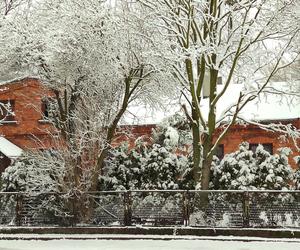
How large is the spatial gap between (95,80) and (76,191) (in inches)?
163

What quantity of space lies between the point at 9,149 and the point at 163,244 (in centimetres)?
1789

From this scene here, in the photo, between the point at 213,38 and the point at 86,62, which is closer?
the point at 213,38

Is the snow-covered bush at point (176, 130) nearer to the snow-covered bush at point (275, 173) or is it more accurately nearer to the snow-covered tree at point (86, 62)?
the snow-covered tree at point (86, 62)

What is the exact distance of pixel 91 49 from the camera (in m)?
19.2

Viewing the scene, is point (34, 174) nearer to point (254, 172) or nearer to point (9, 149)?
point (254, 172)

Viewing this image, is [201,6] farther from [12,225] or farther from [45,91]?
[12,225]

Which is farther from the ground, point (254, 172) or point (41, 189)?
point (254, 172)

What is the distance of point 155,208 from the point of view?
59.0 feet

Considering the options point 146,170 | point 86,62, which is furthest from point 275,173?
point 86,62

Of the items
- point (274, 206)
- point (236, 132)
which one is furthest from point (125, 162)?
point (236, 132)

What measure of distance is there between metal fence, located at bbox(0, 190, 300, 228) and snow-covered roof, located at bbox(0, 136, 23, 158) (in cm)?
1079

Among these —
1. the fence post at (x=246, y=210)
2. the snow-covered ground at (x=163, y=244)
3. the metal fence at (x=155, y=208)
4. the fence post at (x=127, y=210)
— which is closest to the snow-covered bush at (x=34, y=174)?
the metal fence at (x=155, y=208)

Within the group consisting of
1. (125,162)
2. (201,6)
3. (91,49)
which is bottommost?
(125,162)

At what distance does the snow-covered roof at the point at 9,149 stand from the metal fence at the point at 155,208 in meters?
10.8
